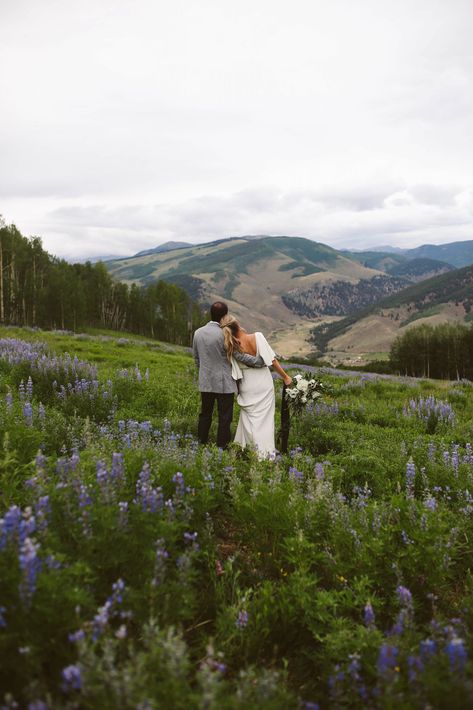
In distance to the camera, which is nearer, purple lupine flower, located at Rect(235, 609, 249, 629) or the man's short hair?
purple lupine flower, located at Rect(235, 609, 249, 629)

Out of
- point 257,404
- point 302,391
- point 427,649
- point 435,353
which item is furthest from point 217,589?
point 435,353

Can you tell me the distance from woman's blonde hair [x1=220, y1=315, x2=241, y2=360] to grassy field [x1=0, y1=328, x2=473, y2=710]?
2.37 m

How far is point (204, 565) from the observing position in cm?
414

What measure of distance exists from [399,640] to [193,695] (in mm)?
1560

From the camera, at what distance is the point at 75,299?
63031mm

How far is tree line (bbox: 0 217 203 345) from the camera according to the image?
5600 cm

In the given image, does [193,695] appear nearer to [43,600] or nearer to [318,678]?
[43,600]

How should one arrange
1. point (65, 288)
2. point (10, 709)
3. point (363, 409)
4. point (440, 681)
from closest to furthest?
1. point (10, 709)
2. point (440, 681)
3. point (363, 409)
4. point (65, 288)

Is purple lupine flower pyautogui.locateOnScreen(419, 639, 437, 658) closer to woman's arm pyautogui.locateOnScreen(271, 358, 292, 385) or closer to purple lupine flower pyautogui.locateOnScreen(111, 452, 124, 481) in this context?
purple lupine flower pyautogui.locateOnScreen(111, 452, 124, 481)

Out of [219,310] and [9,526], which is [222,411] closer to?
[219,310]

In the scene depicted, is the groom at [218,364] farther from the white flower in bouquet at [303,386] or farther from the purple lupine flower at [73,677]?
the purple lupine flower at [73,677]

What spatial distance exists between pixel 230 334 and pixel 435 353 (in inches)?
3367

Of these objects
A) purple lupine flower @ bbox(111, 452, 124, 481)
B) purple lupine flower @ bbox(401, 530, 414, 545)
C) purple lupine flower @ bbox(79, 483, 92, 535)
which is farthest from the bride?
purple lupine flower @ bbox(79, 483, 92, 535)

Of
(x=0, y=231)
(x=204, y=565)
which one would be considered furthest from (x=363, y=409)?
(x=0, y=231)
